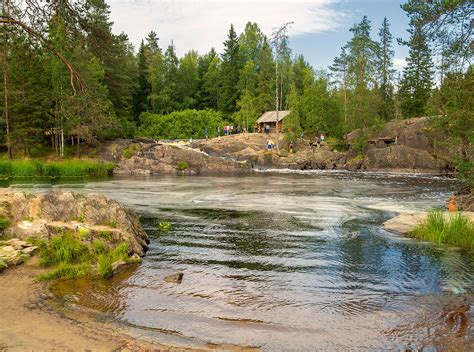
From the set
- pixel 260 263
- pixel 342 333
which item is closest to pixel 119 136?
pixel 260 263

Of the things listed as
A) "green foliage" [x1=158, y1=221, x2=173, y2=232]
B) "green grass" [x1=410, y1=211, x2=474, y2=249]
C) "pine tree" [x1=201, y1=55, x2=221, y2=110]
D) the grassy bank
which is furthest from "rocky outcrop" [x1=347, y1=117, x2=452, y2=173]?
"pine tree" [x1=201, y1=55, x2=221, y2=110]

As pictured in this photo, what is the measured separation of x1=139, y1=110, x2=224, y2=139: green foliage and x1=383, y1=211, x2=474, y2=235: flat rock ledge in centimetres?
6094

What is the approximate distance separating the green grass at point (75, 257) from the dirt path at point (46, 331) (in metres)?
1.34

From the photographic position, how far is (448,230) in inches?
583

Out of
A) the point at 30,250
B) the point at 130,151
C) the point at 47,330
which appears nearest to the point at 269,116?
the point at 130,151

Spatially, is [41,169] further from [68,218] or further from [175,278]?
[175,278]

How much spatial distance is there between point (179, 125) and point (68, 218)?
6463 cm

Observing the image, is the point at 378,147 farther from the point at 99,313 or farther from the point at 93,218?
the point at 99,313

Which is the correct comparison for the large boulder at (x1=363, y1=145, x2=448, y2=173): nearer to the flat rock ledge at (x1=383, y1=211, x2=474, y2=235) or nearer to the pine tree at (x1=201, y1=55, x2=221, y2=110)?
the flat rock ledge at (x1=383, y1=211, x2=474, y2=235)

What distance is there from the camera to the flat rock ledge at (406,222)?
635 inches

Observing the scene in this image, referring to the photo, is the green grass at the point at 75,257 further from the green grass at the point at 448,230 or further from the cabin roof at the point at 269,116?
the cabin roof at the point at 269,116

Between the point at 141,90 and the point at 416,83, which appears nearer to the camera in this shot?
A: the point at 416,83

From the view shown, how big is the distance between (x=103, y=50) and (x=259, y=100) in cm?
7127

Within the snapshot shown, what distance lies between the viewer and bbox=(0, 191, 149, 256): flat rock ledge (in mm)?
12266
